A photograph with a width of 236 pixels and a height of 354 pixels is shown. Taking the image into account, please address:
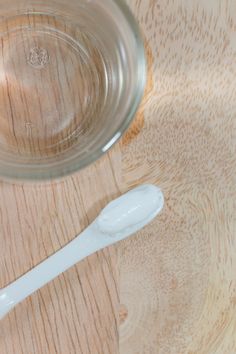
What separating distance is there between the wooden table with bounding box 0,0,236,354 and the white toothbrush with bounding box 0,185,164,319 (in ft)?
0.04

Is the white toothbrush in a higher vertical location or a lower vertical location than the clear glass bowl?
lower

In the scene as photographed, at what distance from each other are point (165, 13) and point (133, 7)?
0.03 m

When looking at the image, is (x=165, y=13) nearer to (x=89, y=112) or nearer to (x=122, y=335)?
(x=89, y=112)

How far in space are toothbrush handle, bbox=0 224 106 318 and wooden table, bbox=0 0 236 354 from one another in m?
0.01

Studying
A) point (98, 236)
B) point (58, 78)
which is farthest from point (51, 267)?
point (58, 78)

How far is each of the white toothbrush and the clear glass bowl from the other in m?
0.06

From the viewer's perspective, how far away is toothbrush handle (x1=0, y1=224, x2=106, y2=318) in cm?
55

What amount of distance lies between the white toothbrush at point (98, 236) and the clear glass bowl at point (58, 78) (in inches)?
2.6

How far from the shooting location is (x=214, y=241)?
58 cm

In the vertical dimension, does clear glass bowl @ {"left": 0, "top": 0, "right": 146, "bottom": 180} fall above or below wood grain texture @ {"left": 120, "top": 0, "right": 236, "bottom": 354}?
above

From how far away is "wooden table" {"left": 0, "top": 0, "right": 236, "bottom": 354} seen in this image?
1.85ft

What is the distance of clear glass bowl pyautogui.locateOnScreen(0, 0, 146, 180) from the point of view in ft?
1.87

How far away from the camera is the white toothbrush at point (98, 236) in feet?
1.80

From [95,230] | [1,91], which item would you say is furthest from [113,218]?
[1,91]
